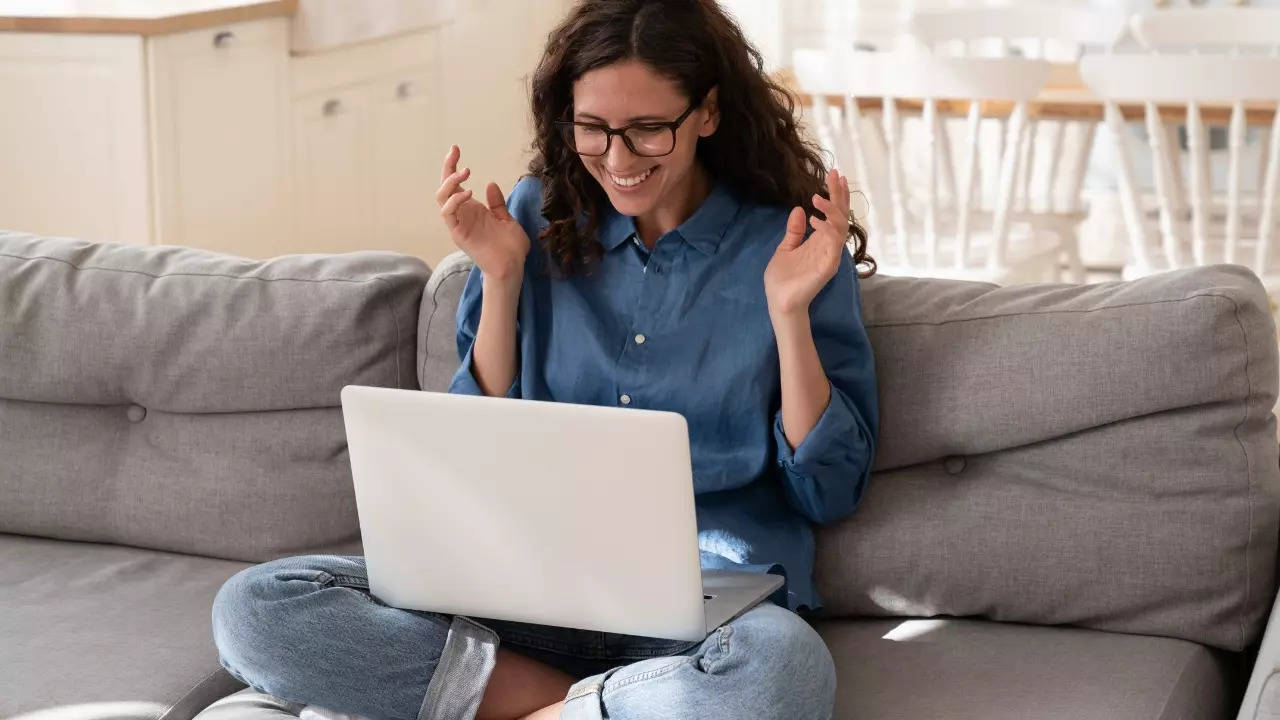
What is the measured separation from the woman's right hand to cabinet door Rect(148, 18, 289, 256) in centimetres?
190

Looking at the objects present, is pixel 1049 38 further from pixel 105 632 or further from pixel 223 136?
pixel 105 632

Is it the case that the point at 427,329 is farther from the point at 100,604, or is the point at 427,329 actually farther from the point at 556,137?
the point at 100,604

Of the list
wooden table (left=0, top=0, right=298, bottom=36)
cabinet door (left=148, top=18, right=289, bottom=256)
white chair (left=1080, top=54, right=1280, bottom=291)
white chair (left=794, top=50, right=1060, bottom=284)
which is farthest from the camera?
cabinet door (left=148, top=18, right=289, bottom=256)

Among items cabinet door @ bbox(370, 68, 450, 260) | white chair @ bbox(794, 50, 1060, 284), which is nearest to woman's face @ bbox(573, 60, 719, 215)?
white chair @ bbox(794, 50, 1060, 284)

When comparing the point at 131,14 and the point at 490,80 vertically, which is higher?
the point at 131,14

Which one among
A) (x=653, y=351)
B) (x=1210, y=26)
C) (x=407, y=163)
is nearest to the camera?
(x=653, y=351)

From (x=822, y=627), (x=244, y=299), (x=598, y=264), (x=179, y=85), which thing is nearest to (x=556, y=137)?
(x=598, y=264)

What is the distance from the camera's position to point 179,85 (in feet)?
11.4

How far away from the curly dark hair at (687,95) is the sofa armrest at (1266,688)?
1.93 feet

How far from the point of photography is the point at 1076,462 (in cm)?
163

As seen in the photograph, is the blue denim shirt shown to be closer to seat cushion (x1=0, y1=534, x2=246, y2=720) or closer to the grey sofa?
the grey sofa

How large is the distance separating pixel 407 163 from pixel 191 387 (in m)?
2.57

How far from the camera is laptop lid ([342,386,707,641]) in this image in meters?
A: 1.36

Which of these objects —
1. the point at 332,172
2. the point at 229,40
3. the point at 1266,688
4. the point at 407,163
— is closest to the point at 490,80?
the point at 407,163
